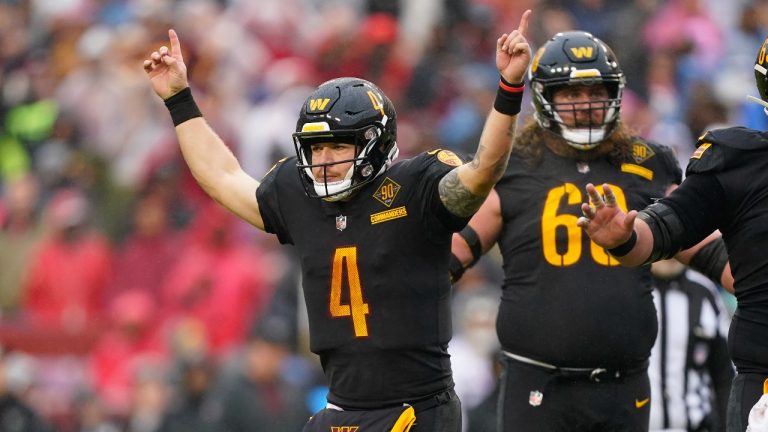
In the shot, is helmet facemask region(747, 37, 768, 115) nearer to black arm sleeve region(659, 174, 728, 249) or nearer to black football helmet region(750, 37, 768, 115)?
black football helmet region(750, 37, 768, 115)

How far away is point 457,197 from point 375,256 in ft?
1.28

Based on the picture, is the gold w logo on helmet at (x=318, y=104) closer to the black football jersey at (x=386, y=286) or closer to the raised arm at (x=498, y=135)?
the black football jersey at (x=386, y=286)

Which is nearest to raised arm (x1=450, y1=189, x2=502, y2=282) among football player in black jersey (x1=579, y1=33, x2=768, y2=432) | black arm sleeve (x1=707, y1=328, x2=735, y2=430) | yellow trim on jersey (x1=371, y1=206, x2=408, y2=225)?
yellow trim on jersey (x1=371, y1=206, x2=408, y2=225)

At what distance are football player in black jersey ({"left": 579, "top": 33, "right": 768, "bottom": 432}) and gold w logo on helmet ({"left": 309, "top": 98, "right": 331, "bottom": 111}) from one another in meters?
1.20

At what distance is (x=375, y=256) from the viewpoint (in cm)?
530

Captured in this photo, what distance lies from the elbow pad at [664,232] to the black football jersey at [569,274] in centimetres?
124

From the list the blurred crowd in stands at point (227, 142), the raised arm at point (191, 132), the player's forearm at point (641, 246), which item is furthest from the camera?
the blurred crowd in stands at point (227, 142)

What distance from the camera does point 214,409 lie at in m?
9.73

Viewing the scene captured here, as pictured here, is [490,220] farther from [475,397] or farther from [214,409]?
[214,409]

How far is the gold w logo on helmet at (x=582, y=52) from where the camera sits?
20.6 feet

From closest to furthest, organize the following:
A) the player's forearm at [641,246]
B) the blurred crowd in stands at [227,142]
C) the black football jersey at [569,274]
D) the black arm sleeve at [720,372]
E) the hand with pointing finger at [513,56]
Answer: the player's forearm at [641,246] < the hand with pointing finger at [513,56] < the black football jersey at [569,274] < the black arm sleeve at [720,372] < the blurred crowd in stands at [227,142]

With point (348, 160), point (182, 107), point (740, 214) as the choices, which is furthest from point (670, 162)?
point (182, 107)

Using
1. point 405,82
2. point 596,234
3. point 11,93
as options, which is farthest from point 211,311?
point 596,234

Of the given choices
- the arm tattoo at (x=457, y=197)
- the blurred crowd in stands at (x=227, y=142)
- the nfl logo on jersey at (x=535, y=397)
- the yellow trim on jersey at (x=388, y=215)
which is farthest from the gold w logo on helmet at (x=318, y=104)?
the blurred crowd in stands at (x=227, y=142)
